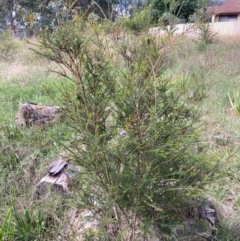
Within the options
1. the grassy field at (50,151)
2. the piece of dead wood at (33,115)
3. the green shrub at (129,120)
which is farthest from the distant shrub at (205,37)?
the green shrub at (129,120)

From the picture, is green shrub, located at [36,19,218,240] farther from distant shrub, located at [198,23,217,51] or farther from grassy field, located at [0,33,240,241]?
distant shrub, located at [198,23,217,51]

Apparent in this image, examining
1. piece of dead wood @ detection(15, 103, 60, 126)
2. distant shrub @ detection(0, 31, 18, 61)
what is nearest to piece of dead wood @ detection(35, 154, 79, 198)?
piece of dead wood @ detection(15, 103, 60, 126)

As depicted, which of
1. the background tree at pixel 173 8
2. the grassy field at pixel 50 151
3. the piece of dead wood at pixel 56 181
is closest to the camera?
the background tree at pixel 173 8

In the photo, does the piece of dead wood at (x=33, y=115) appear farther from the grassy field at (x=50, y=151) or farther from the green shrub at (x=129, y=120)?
the green shrub at (x=129, y=120)

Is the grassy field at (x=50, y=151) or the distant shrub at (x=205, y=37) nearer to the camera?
the grassy field at (x=50, y=151)

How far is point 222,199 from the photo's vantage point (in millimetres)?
1946

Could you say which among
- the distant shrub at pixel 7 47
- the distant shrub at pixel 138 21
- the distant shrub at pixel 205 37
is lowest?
the distant shrub at pixel 205 37

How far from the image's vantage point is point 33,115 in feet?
9.64

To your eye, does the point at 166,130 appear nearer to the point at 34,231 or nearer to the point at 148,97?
the point at 148,97

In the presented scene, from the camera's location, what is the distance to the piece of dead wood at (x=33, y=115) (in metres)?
2.91

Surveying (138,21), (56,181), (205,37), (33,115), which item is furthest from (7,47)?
(138,21)

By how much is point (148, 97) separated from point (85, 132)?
32cm

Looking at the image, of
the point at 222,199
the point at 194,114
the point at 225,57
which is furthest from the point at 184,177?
the point at 225,57

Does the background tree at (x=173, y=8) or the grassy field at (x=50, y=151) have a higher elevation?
the background tree at (x=173, y=8)
